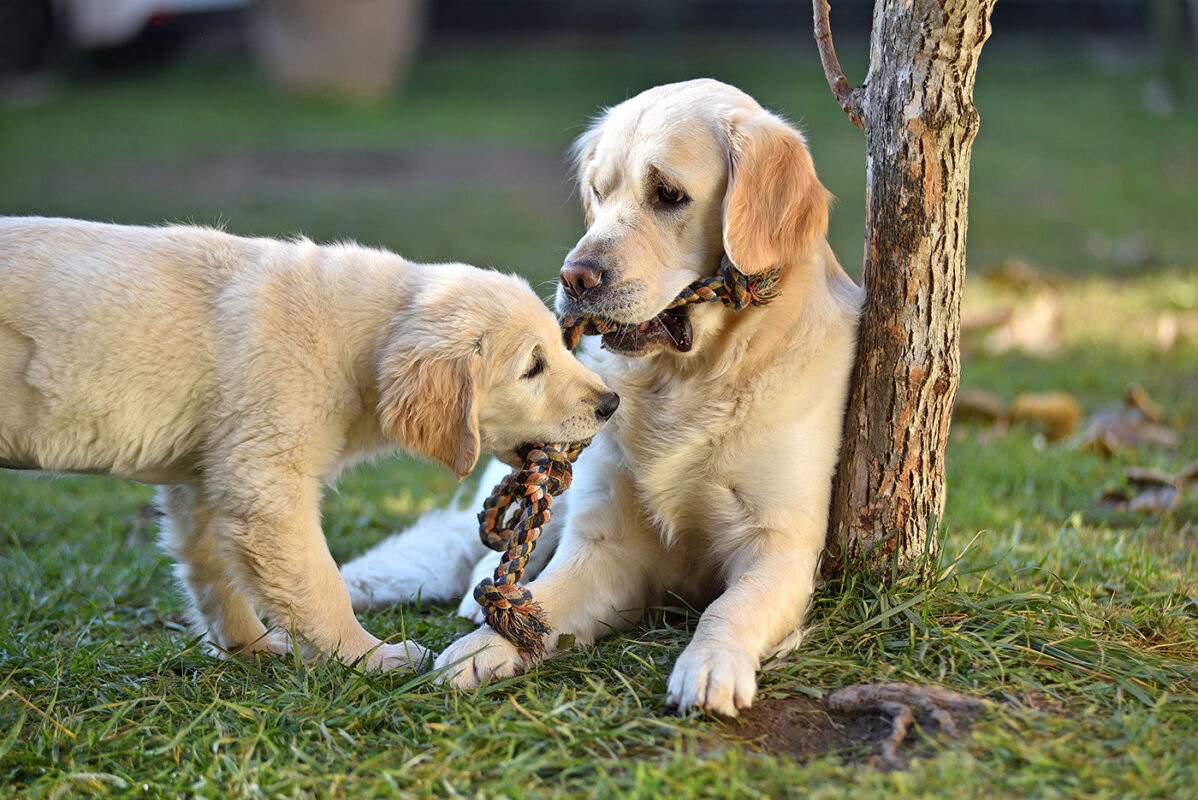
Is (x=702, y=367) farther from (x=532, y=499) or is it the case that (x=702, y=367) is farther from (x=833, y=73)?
(x=833, y=73)

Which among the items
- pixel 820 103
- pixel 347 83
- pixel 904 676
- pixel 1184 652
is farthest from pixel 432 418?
pixel 347 83

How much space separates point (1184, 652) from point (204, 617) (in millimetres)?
2431

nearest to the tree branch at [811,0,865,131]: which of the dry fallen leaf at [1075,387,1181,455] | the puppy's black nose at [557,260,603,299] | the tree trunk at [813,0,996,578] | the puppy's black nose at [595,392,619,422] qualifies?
the tree trunk at [813,0,996,578]

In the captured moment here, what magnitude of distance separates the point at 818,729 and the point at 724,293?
1.12 meters

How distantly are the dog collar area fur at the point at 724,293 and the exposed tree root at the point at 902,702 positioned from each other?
1.00 metres

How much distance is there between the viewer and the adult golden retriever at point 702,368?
9.84 ft

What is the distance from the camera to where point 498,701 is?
264 cm

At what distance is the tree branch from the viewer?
303 cm

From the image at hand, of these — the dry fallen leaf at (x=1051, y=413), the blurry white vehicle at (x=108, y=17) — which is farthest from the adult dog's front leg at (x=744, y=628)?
the blurry white vehicle at (x=108, y=17)

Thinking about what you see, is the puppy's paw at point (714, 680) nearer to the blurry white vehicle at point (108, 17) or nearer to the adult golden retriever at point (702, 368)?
the adult golden retriever at point (702, 368)

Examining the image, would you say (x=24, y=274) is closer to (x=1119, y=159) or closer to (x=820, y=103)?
(x=1119, y=159)

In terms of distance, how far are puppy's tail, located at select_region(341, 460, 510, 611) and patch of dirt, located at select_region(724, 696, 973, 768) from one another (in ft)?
4.05

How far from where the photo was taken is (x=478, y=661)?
279 centimetres

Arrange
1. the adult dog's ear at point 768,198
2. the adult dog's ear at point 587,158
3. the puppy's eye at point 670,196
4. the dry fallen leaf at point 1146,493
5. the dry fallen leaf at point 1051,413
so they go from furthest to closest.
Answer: the dry fallen leaf at point 1051,413, the dry fallen leaf at point 1146,493, the adult dog's ear at point 587,158, the puppy's eye at point 670,196, the adult dog's ear at point 768,198
